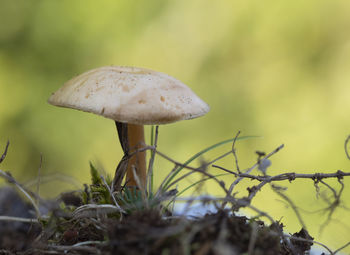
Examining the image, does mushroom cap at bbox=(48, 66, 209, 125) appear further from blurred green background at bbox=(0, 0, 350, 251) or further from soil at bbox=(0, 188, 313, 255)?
blurred green background at bbox=(0, 0, 350, 251)

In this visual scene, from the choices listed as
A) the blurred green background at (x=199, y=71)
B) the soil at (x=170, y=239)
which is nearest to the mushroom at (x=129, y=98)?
the soil at (x=170, y=239)

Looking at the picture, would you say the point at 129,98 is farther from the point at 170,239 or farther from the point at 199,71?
the point at 199,71

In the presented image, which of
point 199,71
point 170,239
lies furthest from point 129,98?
point 199,71

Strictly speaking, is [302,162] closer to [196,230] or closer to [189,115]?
[189,115]

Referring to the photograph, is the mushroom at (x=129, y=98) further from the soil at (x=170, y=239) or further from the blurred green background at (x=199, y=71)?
the blurred green background at (x=199, y=71)

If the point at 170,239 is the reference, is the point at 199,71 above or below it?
above

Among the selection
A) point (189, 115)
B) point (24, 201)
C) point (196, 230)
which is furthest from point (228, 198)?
point (24, 201)

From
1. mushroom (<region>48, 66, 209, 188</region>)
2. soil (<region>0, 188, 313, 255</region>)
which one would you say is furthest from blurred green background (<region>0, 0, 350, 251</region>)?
soil (<region>0, 188, 313, 255</region>)
